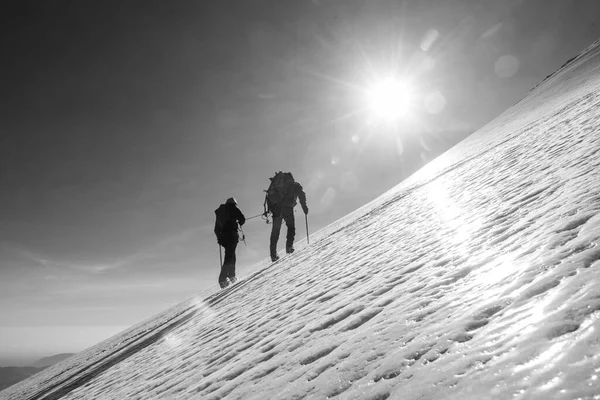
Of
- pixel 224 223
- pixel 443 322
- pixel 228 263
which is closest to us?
pixel 443 322

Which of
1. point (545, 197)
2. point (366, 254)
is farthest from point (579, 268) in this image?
point (366, 254)

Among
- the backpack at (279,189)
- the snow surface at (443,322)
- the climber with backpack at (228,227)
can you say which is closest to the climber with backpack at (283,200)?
the backpack at (279,189)

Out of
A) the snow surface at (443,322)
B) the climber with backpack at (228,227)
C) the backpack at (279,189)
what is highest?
the backpack at (279,189)

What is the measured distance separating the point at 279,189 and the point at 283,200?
0.38m

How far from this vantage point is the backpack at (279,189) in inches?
448

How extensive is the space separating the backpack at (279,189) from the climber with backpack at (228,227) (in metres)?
1.03

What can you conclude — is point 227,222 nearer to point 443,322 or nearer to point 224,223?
point 224,223

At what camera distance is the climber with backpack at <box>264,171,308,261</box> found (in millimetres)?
11352

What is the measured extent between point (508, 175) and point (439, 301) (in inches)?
Answer: 214

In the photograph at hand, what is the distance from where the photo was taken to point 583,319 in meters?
1.47

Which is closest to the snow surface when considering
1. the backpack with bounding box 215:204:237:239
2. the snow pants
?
the snow pants

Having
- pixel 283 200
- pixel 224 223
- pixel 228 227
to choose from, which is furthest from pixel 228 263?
pixel 283 200

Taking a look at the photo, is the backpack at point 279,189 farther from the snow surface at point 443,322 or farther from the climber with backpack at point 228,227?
the snow surface at point 443,322

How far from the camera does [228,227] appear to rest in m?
11.2
